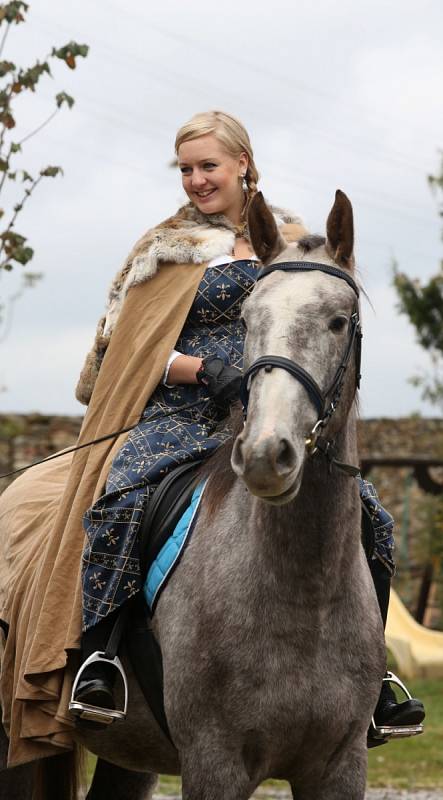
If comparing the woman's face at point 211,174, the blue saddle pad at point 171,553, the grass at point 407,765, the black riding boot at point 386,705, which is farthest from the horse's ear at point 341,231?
the grass at point 407,765

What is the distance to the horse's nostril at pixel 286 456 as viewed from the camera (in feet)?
10.7

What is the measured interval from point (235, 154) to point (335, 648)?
6.43ft

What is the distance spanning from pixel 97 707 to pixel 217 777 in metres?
0.63

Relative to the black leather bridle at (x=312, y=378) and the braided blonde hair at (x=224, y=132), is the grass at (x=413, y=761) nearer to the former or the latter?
the braided blonde hair at (x=224, y=132)

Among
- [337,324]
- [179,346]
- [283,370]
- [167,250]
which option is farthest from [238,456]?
[167,250]

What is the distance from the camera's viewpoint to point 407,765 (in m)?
10.1

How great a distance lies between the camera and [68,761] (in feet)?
17.8

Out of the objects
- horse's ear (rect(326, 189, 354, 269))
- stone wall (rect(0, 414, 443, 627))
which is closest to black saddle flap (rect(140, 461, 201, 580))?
horse's ear (rect(326, 189, 354, 269))

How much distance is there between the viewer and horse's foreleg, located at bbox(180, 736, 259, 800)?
12.5ft

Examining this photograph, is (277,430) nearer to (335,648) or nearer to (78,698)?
(335,648)

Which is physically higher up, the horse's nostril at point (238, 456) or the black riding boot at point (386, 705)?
the horse's nostril at point (238, 456)

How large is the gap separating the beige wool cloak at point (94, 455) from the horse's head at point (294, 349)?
868 millimetres

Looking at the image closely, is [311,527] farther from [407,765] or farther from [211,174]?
[407,765]

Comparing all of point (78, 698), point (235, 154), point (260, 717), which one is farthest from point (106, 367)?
point (260, 717)
